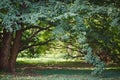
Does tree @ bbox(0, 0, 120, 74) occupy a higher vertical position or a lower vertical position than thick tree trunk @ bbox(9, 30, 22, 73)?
higher

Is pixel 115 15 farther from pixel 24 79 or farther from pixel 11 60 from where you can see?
pixel 11 60

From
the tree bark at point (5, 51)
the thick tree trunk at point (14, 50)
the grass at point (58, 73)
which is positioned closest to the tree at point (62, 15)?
the grass at point (58, 73)

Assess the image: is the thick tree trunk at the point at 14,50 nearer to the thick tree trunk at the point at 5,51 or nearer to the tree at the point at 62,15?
the thick tree trunk at the point at 5,51

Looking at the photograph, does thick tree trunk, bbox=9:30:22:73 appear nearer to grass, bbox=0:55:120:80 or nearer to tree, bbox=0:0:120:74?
grass, bbox=0:55:120:80

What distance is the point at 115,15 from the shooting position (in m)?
11.4

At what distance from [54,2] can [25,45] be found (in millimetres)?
6432

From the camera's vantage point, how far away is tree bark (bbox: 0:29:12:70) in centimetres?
1567

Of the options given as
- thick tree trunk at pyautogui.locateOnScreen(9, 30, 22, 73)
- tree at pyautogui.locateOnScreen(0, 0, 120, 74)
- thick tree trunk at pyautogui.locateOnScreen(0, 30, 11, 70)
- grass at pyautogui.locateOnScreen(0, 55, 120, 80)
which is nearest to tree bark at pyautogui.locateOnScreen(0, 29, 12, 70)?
thick tree trunk at pyautogui.locateOnScreen(0, 30, 11, 70)

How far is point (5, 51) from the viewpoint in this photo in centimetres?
1591

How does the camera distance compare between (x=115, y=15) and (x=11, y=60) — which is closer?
(x=115, y=15)

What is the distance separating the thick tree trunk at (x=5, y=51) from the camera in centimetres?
1567

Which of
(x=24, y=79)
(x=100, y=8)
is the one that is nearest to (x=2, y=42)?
(x=24, y=79)

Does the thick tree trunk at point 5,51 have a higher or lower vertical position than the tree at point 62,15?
lower

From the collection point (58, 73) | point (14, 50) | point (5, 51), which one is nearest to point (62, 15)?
point (58, 73)
